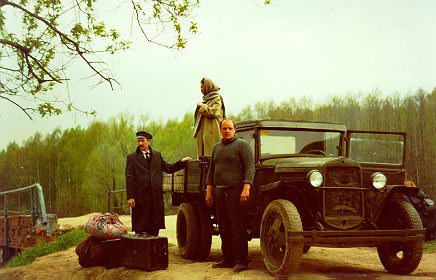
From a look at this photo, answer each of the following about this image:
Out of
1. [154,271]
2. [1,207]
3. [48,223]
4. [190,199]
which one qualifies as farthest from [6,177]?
[154,271]

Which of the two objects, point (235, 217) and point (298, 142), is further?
point (298, 142)

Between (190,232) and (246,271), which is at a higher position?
(190,232)

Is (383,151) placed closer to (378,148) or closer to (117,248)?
(378,148)

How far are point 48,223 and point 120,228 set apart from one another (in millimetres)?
5816

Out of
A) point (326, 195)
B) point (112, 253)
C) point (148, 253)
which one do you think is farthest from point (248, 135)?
point (112, 253)

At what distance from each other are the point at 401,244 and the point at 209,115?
12.0ft

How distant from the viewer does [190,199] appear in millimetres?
9875

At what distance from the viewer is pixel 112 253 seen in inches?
340

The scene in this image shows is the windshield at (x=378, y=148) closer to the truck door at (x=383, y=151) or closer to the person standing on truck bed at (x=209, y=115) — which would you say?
the truck door at (x=383, y=151)

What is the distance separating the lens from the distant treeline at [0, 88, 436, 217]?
1925 centimetres

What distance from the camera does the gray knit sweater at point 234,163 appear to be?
7441 millimetres

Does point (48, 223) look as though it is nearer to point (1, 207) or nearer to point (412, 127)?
point (1, 207)

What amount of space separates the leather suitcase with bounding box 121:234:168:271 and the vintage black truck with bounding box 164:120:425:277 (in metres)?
1.38

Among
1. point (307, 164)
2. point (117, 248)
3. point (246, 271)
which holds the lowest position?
point (246, 271)
